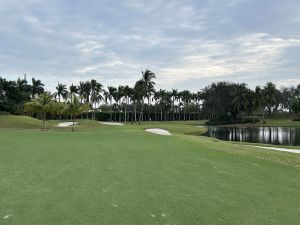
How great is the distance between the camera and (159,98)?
132 metres

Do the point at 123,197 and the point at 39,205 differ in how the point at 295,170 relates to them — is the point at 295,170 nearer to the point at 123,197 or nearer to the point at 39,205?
the point at 123,197

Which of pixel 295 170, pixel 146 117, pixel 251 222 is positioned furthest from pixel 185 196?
pixel 146 117

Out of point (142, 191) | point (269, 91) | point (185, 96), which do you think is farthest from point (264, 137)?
point (185, 96)

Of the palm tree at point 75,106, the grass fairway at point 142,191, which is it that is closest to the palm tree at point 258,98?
the palm tree at point 75,106

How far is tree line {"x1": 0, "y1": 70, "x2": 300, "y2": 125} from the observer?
8931cm

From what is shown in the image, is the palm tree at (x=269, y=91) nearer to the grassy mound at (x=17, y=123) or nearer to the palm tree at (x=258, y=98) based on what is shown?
the palm tree at (x=258, y=98)

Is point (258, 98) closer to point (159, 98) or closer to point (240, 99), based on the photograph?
point (240, 99)

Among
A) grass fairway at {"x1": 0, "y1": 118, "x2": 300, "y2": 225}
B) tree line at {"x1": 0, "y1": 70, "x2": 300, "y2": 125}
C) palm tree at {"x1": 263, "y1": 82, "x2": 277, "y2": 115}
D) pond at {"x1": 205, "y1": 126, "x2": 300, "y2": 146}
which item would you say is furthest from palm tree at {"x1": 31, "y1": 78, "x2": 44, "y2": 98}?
grass fairway at {"x1": 0, "y1": 118, "x2": 300, "y2": 225}

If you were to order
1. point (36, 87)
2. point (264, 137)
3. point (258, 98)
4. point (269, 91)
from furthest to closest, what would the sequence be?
point (269, 91) → point (258, 98) → point (36, 87) → point (264, 137)

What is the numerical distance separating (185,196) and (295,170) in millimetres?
7797

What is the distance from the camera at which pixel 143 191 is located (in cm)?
904

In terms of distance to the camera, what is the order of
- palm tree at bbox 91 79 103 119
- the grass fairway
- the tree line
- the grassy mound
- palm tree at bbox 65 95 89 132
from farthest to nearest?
palm tree at bbox 91 79 103 119 → the tree line → the grassy mound → palm tree at bbox 65 95 89 132 → the grass fairway

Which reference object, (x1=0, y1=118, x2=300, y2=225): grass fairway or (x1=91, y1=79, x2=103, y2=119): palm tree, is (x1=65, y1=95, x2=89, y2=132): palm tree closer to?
(x1=0, y1=118, x2=300, y2=225): grass fairway

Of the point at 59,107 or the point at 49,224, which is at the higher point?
the point at 59,107
